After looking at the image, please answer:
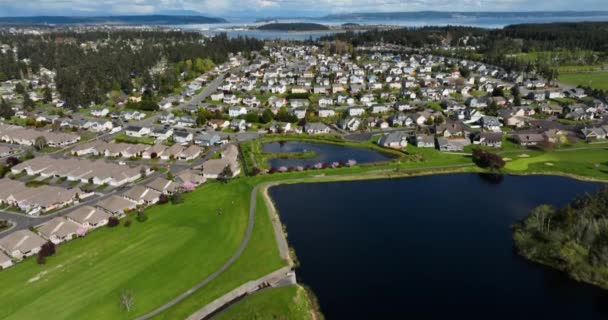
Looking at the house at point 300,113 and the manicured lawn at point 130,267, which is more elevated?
the house at point 300,113

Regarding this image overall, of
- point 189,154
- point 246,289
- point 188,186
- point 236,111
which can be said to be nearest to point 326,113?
point 236,111

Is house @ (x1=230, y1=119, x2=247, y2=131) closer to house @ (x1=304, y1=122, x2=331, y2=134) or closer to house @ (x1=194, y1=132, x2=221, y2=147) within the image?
house @ (x1=194, y1=132, x2=221, y2=147)

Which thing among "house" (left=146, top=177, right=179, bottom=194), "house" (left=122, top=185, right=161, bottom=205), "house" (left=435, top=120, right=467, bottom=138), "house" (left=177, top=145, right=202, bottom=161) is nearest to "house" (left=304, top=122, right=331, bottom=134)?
"house" (left=435, top=120, right=467, bottom=138)

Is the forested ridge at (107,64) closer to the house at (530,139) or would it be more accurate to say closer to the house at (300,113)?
the house at (300,113)

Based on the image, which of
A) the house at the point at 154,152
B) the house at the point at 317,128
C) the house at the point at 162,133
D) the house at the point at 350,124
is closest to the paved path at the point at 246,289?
the house at the point at 154,152

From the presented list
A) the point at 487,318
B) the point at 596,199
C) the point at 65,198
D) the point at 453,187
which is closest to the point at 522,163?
the point at 453,187

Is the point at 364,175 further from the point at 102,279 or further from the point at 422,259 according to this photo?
the point at 102,279
